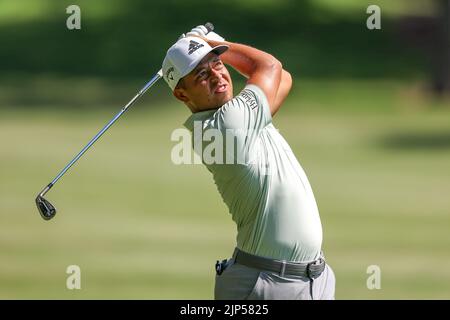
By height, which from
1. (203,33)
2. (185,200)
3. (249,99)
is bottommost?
(249,99)

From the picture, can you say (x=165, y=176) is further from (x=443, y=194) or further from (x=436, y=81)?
(x=436, y=81)

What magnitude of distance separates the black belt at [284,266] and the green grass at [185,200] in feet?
16.3

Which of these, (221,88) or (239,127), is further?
(221,88)

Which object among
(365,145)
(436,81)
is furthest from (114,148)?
(436,81)

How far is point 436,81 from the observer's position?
1123 inches

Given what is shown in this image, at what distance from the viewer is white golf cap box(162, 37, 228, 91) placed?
6016 mm

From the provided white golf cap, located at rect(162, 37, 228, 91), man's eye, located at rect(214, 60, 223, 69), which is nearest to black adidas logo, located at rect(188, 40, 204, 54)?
white golf cap, located at rect(162, 37, 228, 91)

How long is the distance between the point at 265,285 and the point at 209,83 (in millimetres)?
978

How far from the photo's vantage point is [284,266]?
5.95 metres

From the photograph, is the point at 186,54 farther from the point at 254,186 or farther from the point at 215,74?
the point at 254,186

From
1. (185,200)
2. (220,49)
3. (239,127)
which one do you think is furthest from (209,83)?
(185,200)

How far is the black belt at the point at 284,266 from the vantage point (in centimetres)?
595

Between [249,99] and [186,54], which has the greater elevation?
[186,54]

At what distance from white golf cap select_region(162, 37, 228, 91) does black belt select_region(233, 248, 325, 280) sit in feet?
2.94
